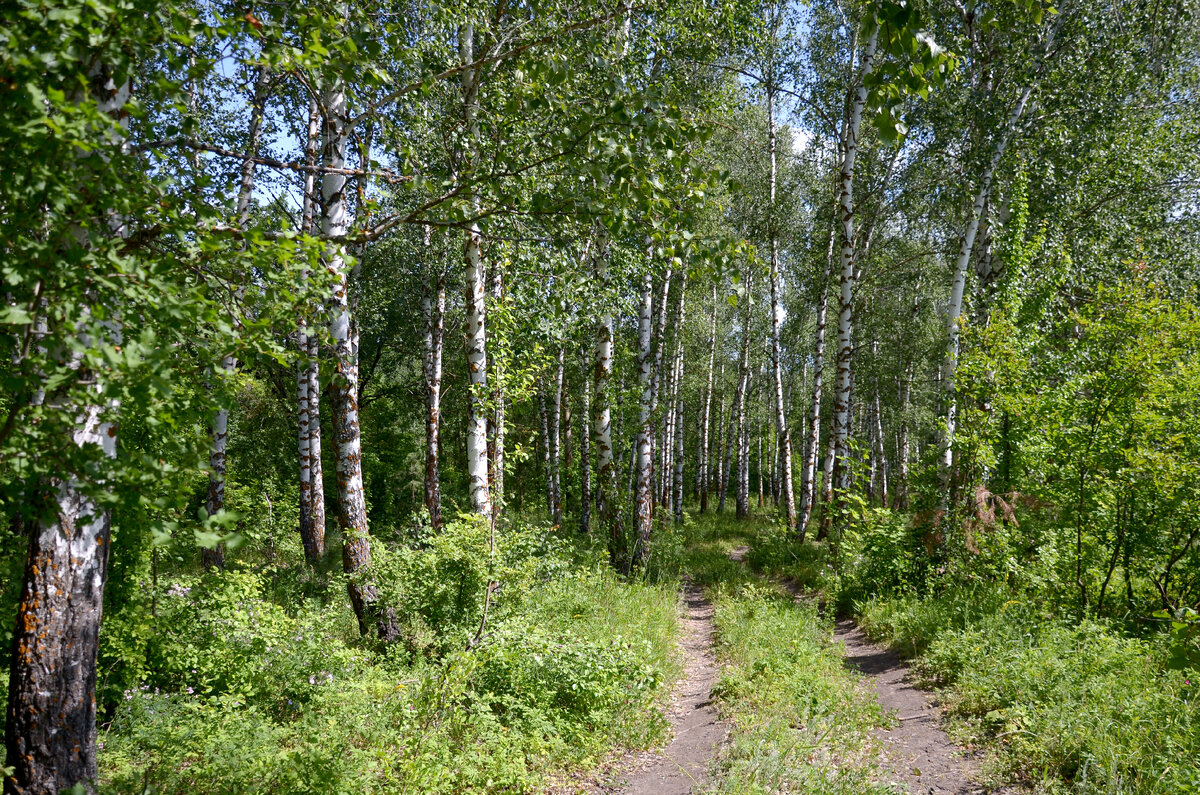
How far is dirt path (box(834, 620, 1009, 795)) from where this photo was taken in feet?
14.6

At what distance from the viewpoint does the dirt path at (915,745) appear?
14.6 ft

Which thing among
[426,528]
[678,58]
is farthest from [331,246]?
[678,58]

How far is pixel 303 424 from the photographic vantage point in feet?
32.8

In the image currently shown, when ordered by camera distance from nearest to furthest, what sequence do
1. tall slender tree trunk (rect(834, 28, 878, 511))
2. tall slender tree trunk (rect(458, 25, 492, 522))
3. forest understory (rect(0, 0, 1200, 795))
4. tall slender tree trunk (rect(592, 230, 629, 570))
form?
forest understory (rect(0, 0, 1200, 795))
tall slender tree trunk (rect(458, 25, 492, 522))
tall slender tree trunk (rect(592, 230, 629, 570))
tall slender tree trunk (rect(834, 28, 878, 511))

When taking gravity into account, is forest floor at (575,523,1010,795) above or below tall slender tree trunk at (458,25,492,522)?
below

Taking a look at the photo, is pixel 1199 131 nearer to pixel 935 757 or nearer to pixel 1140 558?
pixel 1140 558

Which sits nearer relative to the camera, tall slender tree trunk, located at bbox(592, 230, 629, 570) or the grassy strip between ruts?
the grassy strip between ruts

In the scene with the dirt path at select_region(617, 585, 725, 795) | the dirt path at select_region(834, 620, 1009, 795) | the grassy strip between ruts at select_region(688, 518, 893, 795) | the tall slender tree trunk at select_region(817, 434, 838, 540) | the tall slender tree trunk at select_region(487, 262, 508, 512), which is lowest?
the dirt path at select_region(617, 585, 725, 795)

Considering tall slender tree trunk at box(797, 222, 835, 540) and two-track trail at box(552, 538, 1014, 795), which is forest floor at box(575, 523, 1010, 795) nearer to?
two-track trail at box(552, 538, 1014, 795)

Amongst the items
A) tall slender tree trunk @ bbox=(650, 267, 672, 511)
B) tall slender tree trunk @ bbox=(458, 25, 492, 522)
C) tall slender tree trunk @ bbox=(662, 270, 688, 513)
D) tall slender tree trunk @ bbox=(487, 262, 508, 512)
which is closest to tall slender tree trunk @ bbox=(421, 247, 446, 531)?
tall slender tree trunk @ bbox=(487, 262, 508, 512)

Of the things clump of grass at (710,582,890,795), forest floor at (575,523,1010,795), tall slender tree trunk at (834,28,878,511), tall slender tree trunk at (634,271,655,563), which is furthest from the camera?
tall slender tree trunk at (634,271,655,563)

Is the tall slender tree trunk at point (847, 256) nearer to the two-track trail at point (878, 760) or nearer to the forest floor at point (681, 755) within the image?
the two-track trail at point (878, 760)

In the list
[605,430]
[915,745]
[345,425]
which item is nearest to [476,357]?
[345,425]

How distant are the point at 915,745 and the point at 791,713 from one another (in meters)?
1.01
